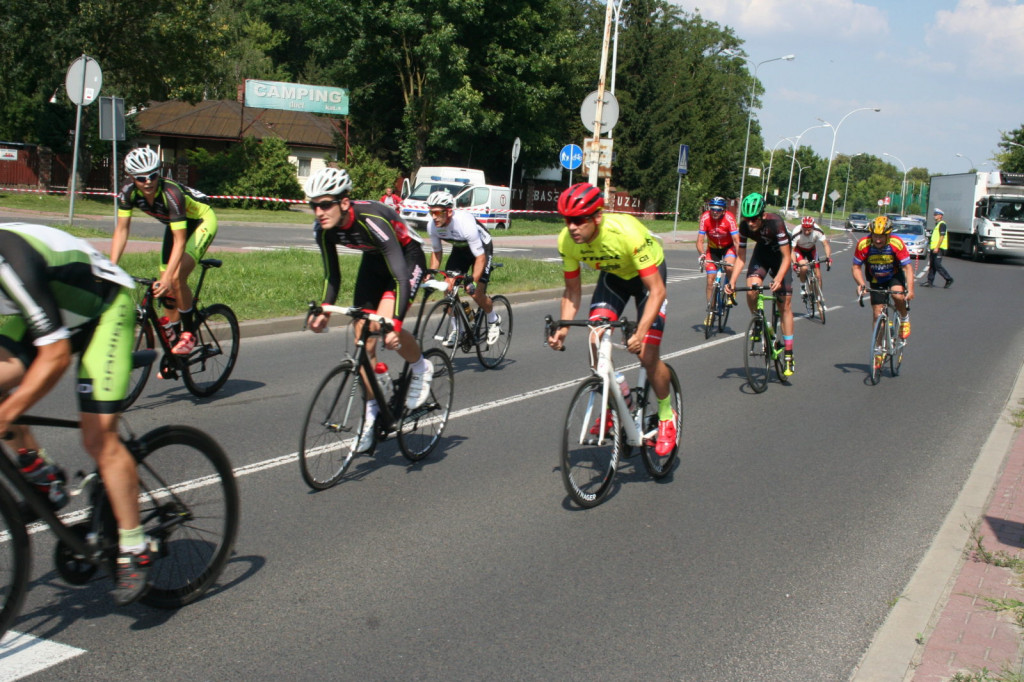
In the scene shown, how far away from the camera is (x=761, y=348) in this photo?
32.8 feet

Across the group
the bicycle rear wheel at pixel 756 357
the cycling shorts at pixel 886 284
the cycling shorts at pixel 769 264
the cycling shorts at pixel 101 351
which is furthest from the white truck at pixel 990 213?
the cycling shorts at pixel 101 351

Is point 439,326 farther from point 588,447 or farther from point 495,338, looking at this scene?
point 588,447

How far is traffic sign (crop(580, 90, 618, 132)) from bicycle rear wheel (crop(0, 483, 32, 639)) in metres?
20.5

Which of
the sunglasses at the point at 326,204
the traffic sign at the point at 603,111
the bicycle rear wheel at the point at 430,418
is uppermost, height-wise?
the traffic sign at the point at 603,111

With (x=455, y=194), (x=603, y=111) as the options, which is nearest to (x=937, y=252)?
(x=603, y=111)

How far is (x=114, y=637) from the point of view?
3.76 metres

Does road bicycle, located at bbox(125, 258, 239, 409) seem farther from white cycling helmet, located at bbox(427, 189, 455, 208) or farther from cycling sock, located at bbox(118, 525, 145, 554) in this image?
cycling sock, located at bbox(118, 525, 145, 554)

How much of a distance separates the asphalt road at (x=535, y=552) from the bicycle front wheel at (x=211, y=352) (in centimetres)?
22

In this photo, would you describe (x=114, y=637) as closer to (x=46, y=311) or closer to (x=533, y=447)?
(x=46, y=311)

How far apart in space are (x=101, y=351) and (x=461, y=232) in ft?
20.0

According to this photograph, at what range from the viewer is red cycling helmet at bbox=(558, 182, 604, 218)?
5348 mm

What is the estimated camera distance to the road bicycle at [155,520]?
348 cm

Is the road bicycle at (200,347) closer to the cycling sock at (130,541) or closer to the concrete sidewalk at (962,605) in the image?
the cycling sock at (130,541)

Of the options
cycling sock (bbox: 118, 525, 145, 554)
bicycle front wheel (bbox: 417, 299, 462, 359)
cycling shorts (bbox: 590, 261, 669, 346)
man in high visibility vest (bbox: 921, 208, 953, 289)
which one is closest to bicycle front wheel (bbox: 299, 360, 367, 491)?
cycling shorts (bbox: 590, 261, 669, 346)
